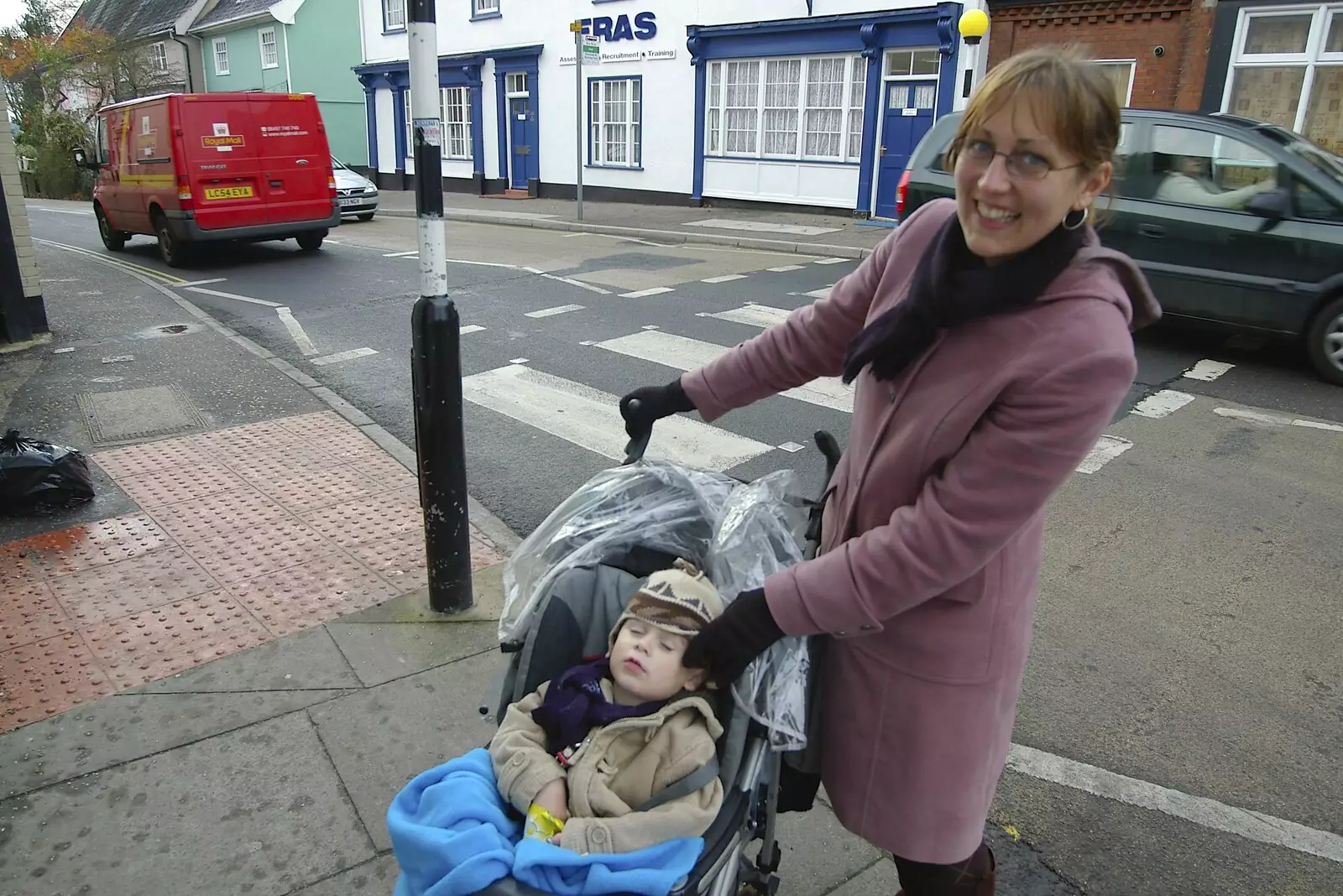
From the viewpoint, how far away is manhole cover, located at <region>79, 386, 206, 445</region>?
21.4 feet

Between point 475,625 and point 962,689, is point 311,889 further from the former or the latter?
point 962,689

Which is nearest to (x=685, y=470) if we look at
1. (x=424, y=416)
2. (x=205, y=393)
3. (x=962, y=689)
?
(x=962, y=689)

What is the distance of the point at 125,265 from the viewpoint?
1441cm

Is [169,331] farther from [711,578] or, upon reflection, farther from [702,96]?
[702,96]

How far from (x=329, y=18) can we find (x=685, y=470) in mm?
36114

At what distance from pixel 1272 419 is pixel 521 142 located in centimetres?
2143

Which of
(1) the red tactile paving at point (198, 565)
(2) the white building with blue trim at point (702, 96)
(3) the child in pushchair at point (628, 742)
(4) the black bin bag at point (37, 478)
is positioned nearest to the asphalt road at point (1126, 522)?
(1) the red tactile paving at point (198, 565)

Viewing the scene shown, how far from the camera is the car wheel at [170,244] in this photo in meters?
13.8

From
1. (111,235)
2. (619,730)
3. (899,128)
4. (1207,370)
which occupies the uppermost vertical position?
(899,128)

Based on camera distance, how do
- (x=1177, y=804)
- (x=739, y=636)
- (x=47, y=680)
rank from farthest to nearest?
(x=47, y=680) < (x=1177, y=804) < (x=739, y=636)

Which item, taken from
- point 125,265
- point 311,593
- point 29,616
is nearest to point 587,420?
point 311,593

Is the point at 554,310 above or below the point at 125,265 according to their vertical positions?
above

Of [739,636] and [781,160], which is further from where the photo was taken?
[781,160]

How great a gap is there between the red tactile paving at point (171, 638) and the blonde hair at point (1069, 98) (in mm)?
3448
